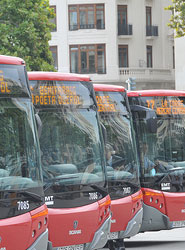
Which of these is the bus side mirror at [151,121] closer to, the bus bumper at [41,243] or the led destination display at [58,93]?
the led destination display at [58,93]

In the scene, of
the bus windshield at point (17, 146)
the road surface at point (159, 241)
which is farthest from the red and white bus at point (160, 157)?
the bus windshield at point (17, 146)

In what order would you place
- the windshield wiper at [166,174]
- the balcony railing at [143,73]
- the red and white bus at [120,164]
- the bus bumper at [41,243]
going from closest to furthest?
1. the bus bumper at [41,243]
2. the red and white bus at [120,164]
3. the windshield wiper at [166,174]
4. the balcony railing at [143,73]

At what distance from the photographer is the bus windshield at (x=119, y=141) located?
556 inches

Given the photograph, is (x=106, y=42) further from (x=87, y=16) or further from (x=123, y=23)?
(x=87, y=16)

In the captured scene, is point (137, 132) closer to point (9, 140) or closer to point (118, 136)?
point (118, 136)

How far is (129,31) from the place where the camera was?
49.4 m

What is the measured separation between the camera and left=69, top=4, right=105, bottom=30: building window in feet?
160

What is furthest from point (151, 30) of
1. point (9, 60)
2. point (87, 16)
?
point (9, 60)

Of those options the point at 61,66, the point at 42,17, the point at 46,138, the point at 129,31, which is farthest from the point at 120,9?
the point at 46,138

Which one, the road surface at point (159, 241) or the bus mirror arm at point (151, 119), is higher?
the bus mirror arm at point (151, 119)

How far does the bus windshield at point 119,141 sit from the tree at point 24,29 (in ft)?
52.5

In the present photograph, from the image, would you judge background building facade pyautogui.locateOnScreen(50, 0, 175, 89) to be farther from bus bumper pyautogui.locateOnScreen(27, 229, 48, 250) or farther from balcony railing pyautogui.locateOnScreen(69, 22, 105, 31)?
bus bumper pyautogui.locateOnScreen(27, 229, 48, 250)

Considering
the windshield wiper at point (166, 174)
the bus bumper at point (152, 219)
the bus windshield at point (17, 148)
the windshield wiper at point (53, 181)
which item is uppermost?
the bus windshield at point (17, 148)

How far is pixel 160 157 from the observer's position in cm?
1560
